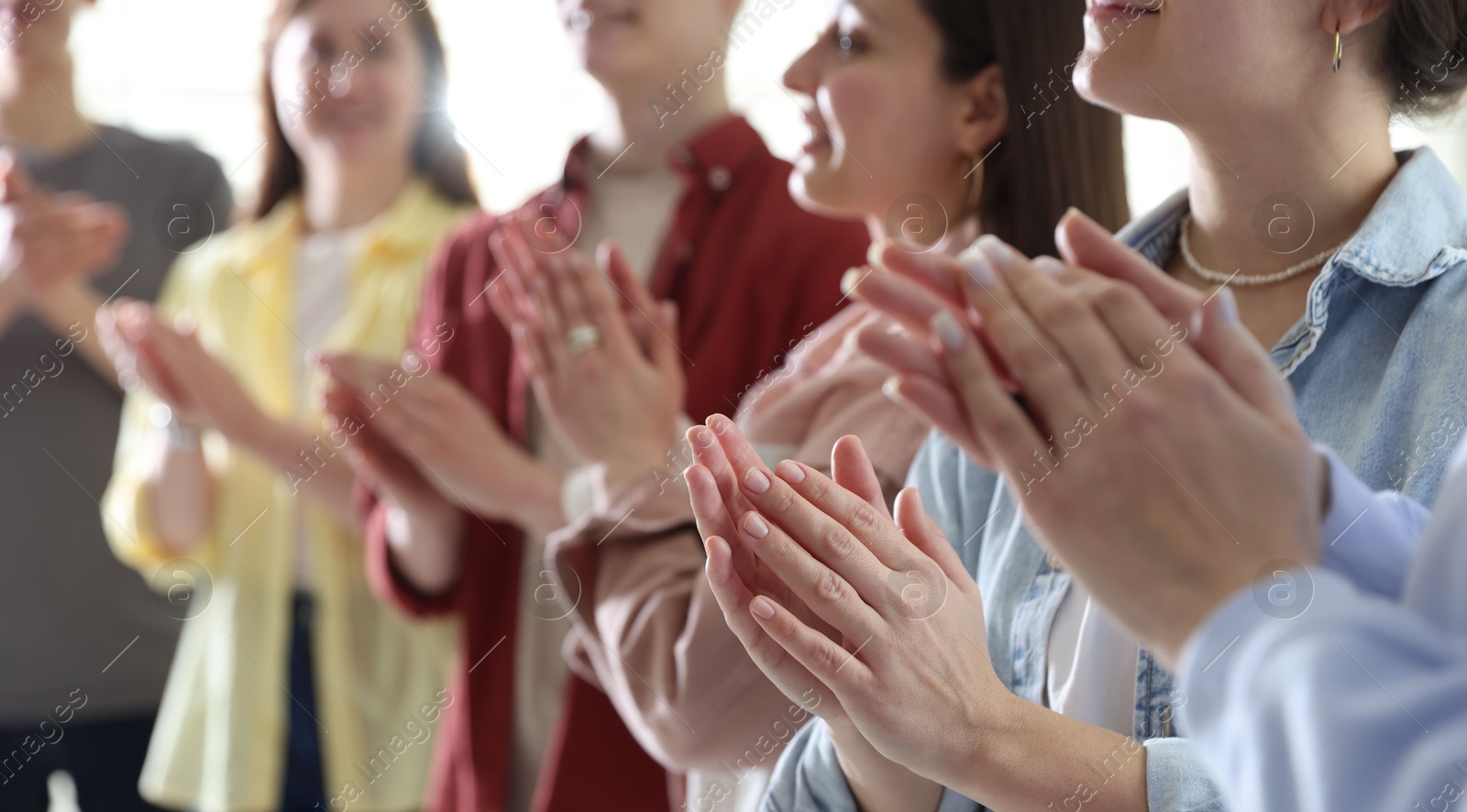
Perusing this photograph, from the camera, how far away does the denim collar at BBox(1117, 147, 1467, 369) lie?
0.71m

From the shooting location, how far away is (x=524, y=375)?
1.36 m

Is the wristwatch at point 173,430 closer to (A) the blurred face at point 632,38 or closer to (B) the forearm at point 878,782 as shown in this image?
(A) the blurred face at point 632,38

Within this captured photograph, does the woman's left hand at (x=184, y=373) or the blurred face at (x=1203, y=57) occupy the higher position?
the blurred face at (x=1203, y=57)

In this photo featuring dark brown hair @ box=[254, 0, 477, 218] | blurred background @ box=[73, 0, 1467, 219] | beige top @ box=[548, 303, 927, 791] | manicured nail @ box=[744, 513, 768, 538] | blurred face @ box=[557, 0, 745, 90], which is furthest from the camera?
blurred background @ box=[73, 0, 1467, 219]

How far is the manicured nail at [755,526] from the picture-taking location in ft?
1.94

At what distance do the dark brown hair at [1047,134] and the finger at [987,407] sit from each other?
0.56 meters

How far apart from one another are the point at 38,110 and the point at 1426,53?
75.2 inches

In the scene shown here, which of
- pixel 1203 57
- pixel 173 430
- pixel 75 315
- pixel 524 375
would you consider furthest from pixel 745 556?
pixel 75 315

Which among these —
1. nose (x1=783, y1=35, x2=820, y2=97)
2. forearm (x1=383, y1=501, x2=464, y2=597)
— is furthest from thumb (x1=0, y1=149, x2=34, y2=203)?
nose (x1=783, y1=35, x2=820, y2=97)

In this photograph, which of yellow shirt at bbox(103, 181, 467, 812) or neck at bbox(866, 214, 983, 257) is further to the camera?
yellow shirt at bbox(103, 181, 467, 812)

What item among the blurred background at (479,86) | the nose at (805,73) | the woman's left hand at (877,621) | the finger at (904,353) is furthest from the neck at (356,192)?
the finger at (904,353)

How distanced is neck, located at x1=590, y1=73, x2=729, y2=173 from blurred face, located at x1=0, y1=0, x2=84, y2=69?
1.03 metres

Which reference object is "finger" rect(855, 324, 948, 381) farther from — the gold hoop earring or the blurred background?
the blurred background

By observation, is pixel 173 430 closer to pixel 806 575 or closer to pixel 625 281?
pixel 625 281
